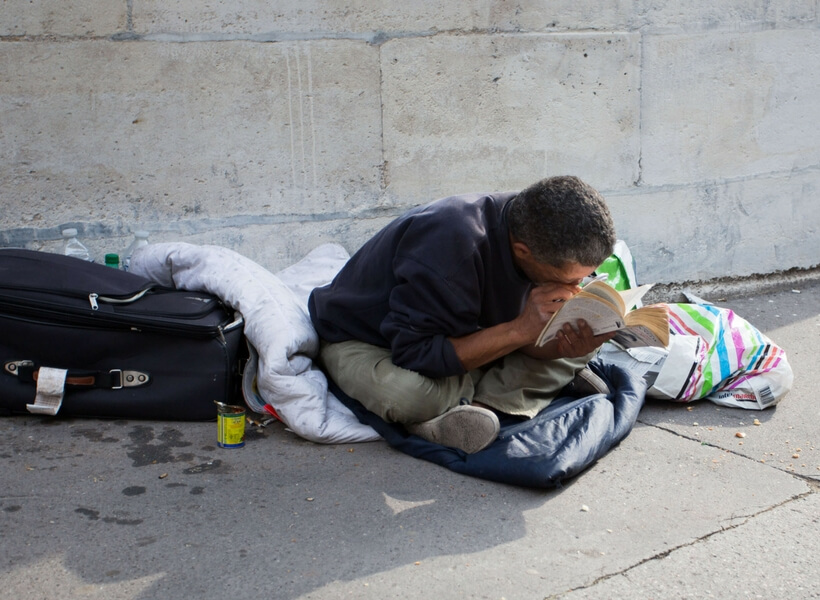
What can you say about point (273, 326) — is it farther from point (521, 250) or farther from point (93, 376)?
point (521, 250)

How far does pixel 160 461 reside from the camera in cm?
287

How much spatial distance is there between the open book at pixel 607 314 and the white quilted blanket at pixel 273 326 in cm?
84

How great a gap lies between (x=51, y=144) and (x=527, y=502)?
2.39m

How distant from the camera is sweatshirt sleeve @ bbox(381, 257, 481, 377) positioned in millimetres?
2721

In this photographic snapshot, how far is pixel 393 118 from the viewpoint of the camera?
412 centimetres

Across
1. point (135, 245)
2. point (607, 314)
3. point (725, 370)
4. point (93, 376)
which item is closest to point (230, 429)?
point (93, 376)

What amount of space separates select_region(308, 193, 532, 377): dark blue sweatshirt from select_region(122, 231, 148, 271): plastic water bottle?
3.94ft

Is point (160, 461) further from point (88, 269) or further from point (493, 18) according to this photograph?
point (493, 18)

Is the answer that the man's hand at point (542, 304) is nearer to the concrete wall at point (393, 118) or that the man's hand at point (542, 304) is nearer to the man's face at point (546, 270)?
the man's face at point (546, 270)

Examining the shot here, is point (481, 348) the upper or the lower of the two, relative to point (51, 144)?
lower

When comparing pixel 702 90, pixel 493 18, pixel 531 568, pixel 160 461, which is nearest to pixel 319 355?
pixel 160 461

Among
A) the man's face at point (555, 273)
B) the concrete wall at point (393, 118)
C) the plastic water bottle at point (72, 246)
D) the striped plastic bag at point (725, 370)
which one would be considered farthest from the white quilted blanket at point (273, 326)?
the striped plastic bag at point (725, 370)

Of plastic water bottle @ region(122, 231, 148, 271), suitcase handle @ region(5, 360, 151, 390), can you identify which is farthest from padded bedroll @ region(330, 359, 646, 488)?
plastic water bottle @ region(122, 231, 148, 271)

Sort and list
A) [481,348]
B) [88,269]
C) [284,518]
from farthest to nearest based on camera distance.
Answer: [88,269] < [481,348] < [284,518]
